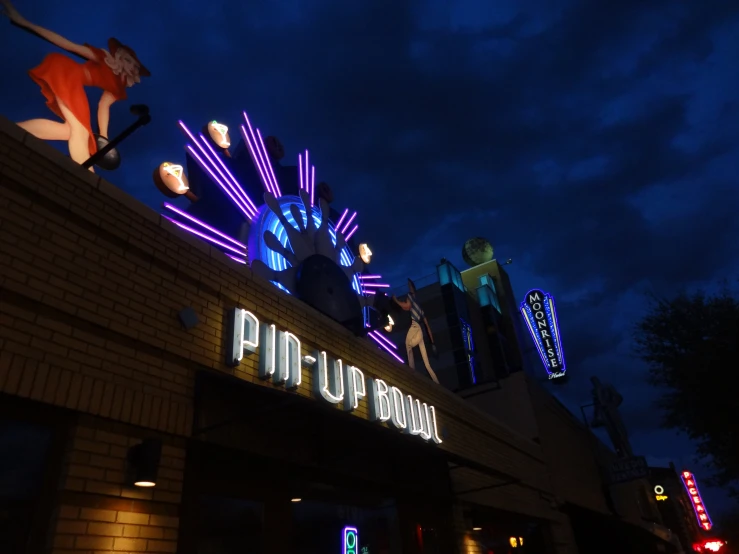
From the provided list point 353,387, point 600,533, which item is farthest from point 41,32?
point 600,533

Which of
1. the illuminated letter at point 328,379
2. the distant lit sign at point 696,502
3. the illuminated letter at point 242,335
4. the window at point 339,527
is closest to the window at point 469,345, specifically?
the distant lit sign at point 696,502

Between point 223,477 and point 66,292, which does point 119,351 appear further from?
point 223,477

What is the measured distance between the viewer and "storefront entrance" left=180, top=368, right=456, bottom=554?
554 cm

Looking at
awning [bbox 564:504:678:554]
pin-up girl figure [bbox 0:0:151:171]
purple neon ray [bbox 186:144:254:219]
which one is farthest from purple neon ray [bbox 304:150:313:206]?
awning [bbox 564:504:678:554]

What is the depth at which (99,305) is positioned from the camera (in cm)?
489

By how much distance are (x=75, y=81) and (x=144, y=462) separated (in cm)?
518

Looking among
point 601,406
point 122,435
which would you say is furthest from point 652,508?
point 122,435

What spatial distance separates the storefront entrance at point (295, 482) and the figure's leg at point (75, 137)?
3449mm

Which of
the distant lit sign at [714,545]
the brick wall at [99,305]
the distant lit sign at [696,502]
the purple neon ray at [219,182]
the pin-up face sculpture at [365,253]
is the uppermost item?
the pin-up face sculpture at [365,253]

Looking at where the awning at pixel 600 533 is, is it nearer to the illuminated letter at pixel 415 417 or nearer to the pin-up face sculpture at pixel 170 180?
the illuminated letter at pixel 415 417

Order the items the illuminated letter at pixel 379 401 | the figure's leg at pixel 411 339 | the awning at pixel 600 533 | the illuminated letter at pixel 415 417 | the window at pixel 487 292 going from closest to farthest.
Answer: the illuminated letter at pixel 379 401, the illuminated letter at pixel 415 417, the figure's leg at pixel 411 339, the awning at pixel 600 533, the window at pixel 487 292

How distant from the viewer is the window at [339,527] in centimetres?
675

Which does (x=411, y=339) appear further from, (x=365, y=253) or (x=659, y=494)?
(x=659, y=494)

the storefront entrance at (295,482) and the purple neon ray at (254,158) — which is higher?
the purple neon ray at (254,158)
